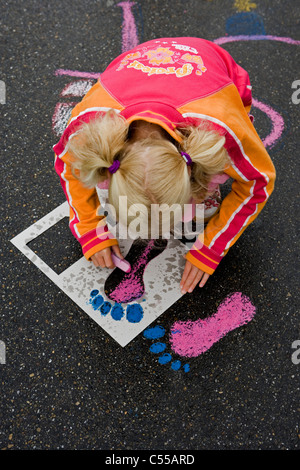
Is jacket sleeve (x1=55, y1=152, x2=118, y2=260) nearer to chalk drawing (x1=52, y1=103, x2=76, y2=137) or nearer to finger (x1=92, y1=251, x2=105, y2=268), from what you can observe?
finger (x1=92, y1=251, x2=105, y2=268)

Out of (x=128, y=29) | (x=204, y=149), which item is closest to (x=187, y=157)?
(x=204, y=149)

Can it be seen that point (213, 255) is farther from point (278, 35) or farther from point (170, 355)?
point (278, 35)

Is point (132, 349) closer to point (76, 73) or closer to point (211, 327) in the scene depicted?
point (211, 327)

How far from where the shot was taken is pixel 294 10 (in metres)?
2.01

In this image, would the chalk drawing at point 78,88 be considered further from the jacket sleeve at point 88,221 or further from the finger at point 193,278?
the finger at point 193,278

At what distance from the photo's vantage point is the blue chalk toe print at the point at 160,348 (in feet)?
4.03

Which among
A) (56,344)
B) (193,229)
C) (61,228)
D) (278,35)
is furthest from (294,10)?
(56,344)

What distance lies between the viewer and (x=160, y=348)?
125cm

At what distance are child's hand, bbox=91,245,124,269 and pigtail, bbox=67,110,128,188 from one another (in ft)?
1.27

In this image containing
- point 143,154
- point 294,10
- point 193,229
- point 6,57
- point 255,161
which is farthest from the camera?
point 294,10

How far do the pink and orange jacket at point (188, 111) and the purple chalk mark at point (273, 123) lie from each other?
385 millimetres

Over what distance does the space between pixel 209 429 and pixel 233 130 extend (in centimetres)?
85

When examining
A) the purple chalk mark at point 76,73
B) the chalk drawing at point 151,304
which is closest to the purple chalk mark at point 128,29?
the purple chalk mark at point 76,73

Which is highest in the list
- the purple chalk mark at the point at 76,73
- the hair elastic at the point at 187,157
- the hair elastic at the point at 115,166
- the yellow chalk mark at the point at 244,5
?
the yellow chalk mark at the point at 244,5
